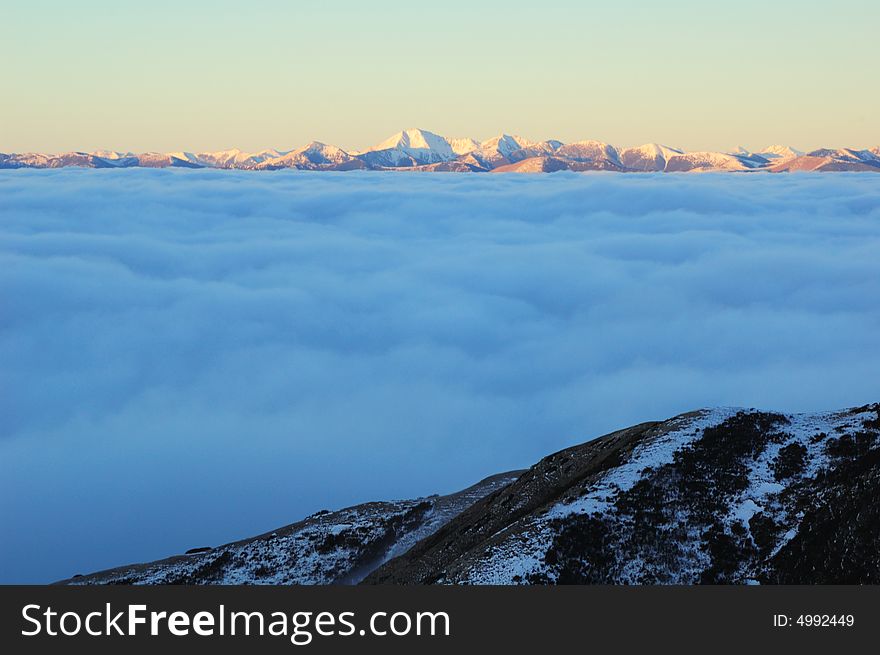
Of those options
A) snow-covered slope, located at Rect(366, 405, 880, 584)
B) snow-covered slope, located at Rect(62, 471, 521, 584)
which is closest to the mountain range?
snow-covered slope, located at Rect(366, 405, 880, 584)

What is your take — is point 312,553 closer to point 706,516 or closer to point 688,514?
point 688,514

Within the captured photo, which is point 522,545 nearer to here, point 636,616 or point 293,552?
point 636,616

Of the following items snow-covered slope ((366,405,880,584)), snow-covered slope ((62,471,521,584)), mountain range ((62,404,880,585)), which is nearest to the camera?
snow-covered slope ((366,405,880,584))

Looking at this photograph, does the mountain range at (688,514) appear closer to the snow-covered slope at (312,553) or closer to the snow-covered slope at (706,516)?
the snow-covered slope at (706,516)

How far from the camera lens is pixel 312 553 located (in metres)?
68.6

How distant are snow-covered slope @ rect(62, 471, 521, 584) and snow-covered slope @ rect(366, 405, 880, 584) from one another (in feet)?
39.0

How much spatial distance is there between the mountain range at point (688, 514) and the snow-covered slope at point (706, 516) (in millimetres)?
78

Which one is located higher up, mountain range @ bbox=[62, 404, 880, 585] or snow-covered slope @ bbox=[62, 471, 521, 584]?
mountain range @ bbox=[62, 404, 880, 585]

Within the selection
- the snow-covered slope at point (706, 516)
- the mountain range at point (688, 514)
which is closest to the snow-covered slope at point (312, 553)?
the mountain range at point (688, 514)

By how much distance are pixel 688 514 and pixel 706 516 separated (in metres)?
0.95

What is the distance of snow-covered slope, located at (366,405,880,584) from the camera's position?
38.5 m

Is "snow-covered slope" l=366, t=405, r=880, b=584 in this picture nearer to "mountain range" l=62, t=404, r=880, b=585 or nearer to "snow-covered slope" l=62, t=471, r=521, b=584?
"mountain range" l=62, t=404, r=880, b=585

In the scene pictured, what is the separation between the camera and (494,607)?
1385 inches

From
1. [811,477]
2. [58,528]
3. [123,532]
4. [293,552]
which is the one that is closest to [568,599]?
[811,477]
